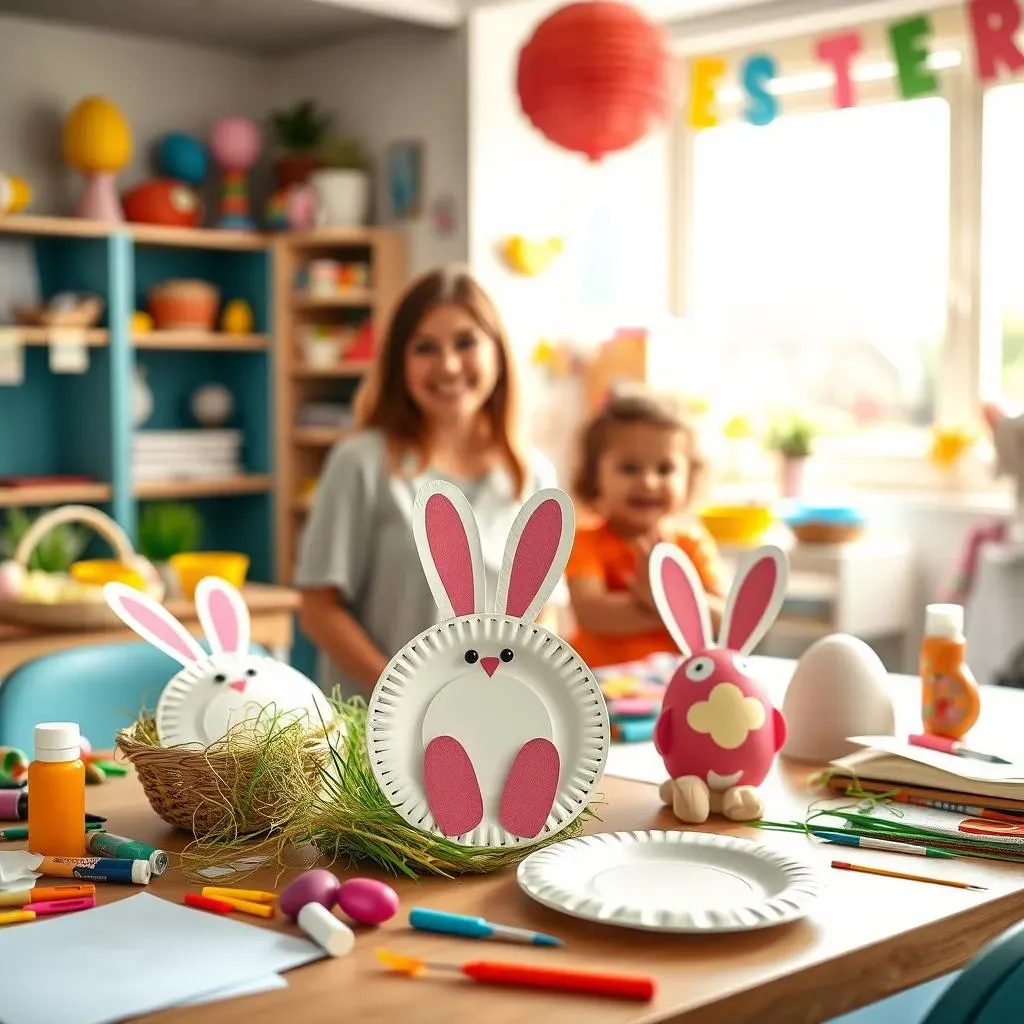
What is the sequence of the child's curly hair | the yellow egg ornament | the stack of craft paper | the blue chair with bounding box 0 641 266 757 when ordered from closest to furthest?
the stack of craft paper → the blue chair with bounding box 0 641 266 757 → the child's curly hair → the yellow egg ornament

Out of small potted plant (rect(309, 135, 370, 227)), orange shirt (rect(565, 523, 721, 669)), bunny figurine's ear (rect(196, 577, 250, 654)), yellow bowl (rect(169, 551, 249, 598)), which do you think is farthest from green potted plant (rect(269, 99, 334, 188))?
bunny figurine's ear (rect(196, 577, 250, 654))

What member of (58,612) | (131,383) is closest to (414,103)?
(131,383)

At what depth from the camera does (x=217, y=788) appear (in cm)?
124

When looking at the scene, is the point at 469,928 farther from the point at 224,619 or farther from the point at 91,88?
the point at 91,88

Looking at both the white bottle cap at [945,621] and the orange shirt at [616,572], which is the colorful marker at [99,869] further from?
the orange shirt at [616,572]

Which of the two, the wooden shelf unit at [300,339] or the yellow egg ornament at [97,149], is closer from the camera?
the yellow egg ornament at [97,149]

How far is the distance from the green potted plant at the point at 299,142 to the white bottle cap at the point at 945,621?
3.31 meters

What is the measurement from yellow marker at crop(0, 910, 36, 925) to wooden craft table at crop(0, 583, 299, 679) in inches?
63.7

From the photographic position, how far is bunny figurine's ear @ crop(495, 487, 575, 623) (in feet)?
3.84

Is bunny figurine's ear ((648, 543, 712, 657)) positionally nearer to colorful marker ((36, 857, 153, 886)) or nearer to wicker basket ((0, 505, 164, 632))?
colorful marker ((36, 857, 153, 886))

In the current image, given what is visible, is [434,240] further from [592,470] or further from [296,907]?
[296,907]

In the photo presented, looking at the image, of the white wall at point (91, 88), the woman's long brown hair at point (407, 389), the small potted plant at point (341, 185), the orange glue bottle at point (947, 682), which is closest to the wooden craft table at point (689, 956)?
the orange glue bottle at point (947, 682)

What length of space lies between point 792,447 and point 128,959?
3396 mm

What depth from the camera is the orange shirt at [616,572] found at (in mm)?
2281
